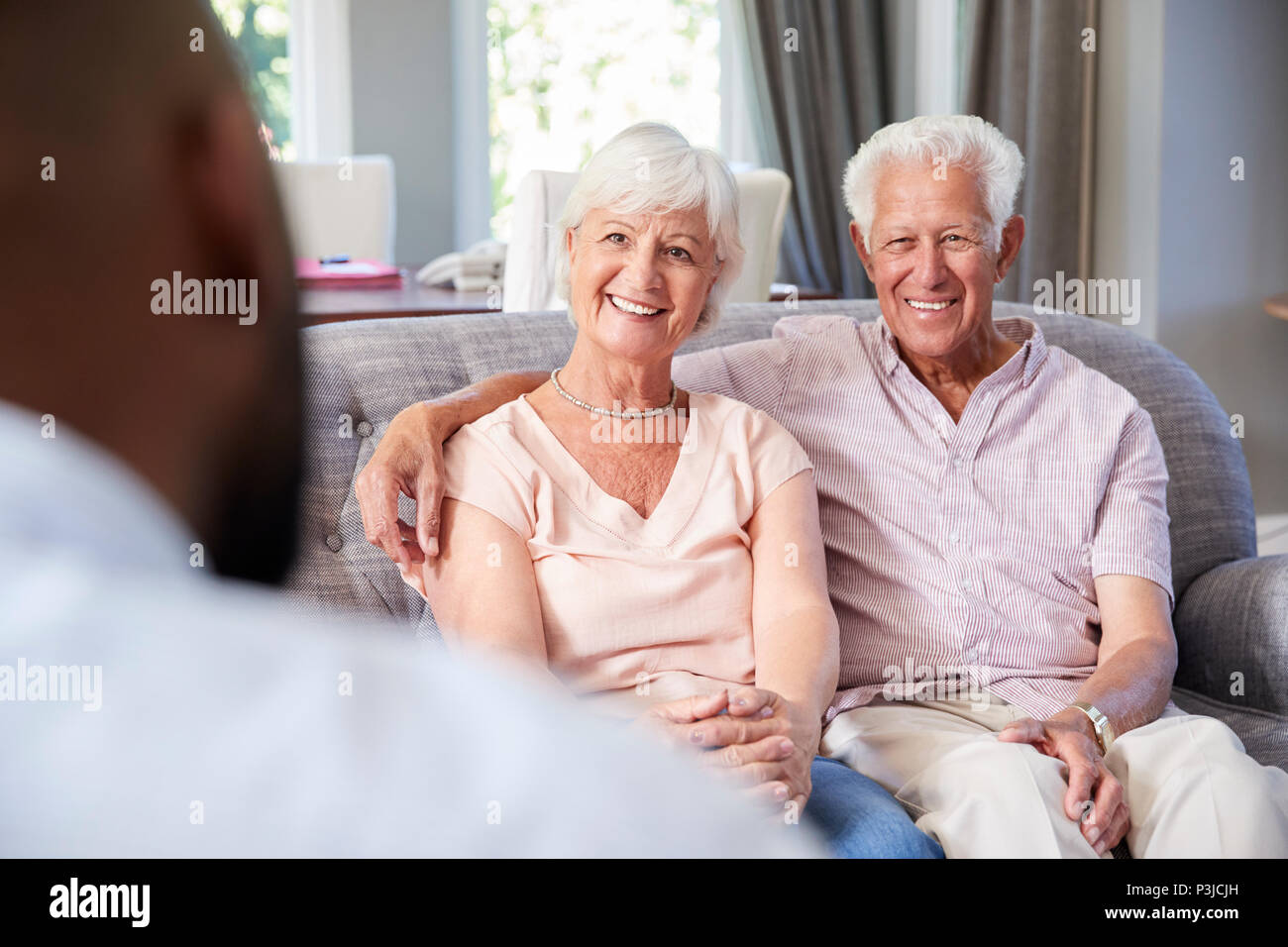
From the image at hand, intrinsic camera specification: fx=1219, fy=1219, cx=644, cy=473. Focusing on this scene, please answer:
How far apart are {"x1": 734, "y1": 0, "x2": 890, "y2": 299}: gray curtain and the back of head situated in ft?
14.1

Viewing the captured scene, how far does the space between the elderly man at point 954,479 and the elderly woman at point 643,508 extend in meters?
0.11

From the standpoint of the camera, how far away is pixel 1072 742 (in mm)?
1287

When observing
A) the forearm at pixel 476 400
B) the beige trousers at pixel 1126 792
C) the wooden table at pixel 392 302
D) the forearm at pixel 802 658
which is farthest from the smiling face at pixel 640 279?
the wooden table at pixel 392 302

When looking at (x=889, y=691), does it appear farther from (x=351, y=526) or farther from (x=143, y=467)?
(x=143, y=467)

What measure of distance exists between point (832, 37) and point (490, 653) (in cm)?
378

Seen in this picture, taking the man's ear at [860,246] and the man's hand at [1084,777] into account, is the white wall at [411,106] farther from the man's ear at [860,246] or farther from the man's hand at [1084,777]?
the man's hand at [1084,777]

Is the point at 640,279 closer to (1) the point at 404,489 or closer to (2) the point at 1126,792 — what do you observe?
(1) the point at 404,489

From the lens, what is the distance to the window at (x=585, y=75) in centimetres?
489

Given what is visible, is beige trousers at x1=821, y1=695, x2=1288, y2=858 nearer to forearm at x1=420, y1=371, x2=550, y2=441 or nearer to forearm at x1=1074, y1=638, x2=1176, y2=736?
forearm at x1=1074, y1=638, x2=1176, y2=736

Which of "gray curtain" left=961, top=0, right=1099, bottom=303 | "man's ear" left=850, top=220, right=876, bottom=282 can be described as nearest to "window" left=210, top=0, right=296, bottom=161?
"gray curtain" left=961, top=0, right=1099, bottom=303

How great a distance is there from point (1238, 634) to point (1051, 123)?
7.12ft

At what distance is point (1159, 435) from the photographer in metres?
1.92

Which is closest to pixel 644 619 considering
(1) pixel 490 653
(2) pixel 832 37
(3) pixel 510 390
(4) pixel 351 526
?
(1) pixel 490 653

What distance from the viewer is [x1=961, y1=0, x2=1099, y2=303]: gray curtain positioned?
3.46m
